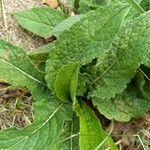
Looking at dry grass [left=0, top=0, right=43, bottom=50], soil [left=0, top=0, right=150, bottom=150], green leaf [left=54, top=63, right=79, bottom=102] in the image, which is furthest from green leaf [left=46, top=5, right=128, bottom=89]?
dry grass [left=0, top=0, right=43, bottom=50]

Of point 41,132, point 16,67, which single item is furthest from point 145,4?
point 41,132

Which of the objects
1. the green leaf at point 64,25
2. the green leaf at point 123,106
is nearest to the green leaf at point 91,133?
the green leaf at point 123,106

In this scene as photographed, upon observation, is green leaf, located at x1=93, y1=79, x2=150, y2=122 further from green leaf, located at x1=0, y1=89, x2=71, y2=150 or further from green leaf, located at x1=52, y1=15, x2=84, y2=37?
green leaf, located at x1=52, y1=15, x2=84, y2=37

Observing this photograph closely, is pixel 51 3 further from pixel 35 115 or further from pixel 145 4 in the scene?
pixel 35 115

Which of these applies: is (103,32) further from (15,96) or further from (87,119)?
(15,96)

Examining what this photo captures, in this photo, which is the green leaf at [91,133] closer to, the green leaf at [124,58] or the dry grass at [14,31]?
the green leaf at [124,58]

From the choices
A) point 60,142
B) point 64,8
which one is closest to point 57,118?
point 60,142

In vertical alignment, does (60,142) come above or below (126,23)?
below
